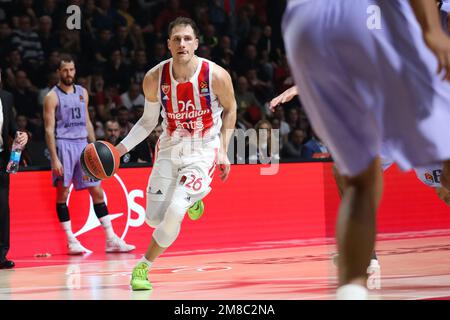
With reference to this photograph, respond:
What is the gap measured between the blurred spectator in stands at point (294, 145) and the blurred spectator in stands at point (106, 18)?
2.97 m

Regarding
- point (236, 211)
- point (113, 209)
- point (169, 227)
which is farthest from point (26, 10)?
point (169, 227)

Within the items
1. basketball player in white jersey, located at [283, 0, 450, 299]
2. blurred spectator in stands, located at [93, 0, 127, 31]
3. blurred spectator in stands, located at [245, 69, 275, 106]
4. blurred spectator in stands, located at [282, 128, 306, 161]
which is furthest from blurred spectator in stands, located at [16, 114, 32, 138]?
basketball player in white jersey, located at [283, 0, 450, 299]

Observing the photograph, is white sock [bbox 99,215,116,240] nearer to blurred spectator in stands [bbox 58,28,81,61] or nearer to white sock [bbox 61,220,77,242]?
white sock [bbox 61,220,77,242]

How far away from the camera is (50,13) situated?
1305cm

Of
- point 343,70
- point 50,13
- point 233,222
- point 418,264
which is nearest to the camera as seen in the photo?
point 343,70

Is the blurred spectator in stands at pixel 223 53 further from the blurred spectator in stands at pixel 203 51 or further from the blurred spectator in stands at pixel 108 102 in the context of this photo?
the blurred spectator in stands at pixel 108 102

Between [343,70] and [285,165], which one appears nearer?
[343,70]

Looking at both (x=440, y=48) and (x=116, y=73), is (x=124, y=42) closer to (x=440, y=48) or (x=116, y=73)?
(x=116, y=73)

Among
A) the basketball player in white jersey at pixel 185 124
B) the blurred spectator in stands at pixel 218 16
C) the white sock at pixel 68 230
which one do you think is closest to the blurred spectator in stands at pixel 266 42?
the blurred spectator in stands at pixel 218 16

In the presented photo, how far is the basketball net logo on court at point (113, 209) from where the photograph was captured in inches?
403

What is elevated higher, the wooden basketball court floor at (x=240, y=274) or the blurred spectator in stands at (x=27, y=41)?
the blurred spectator in stands at (x=27, y=41)
